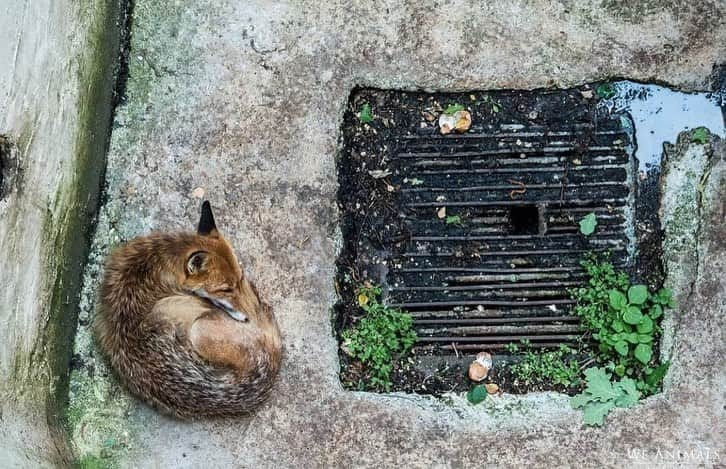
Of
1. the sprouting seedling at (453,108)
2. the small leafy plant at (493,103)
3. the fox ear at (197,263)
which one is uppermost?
the small leafy plant at (493,103)

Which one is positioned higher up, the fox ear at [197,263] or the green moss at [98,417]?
the fox ear at [197,263]

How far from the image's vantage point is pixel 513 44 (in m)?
4.78

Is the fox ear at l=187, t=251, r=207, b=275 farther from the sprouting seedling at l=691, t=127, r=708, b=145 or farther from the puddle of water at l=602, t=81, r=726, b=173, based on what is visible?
the sprouting seedling at l=691, t=127, r=708, b=145

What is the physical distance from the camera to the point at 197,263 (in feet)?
13.5

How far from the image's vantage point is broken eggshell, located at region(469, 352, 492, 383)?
475 cm

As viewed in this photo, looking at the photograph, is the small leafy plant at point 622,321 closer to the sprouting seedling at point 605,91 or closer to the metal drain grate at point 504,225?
the metal drain grate at point 504,225

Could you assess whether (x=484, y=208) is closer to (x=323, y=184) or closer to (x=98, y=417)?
(x=323, y=184)

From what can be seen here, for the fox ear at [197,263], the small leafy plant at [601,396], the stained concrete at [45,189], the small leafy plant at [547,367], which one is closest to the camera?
the stained concrete at [45,189]

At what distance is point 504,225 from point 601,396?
1.23 metres

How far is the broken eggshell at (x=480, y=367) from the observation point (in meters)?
4.75

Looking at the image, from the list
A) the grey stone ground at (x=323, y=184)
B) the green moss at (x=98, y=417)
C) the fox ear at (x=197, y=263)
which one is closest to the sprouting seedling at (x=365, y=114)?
the grey stone ground at (x=323, y=184)

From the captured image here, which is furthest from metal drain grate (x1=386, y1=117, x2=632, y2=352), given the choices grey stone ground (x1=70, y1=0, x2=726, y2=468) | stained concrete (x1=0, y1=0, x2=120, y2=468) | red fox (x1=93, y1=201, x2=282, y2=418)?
stained concrete (x1=0, y1=0, x2=120, y2=468)

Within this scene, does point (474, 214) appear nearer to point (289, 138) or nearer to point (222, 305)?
point (289, 138)

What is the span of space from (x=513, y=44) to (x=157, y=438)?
3393mm
